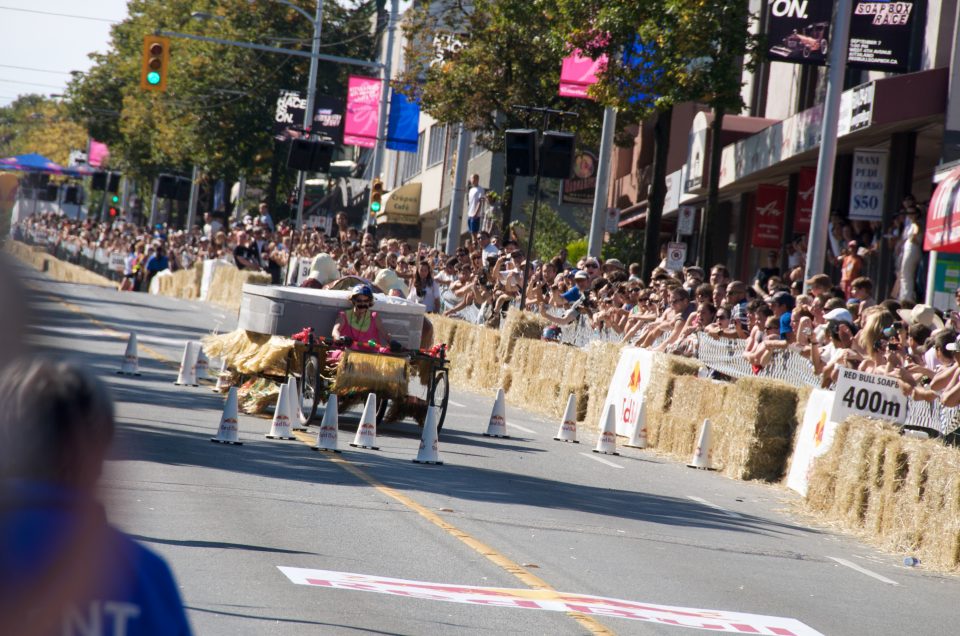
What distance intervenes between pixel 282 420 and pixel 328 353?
6.31ft

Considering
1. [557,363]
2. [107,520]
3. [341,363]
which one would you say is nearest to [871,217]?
[557,363]

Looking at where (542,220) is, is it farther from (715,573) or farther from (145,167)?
(145,167)

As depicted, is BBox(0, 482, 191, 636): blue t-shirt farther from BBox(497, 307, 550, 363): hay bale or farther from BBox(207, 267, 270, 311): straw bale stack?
BBox(207, 267, 270, 311): straw bale stack

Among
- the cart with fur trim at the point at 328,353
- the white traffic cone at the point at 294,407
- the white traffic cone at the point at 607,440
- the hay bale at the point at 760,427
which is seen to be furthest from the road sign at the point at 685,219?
the white traffic cone at the point at 294,407

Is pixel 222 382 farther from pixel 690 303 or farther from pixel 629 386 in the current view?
pixel 690 303

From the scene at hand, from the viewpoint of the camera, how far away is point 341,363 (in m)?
16.8

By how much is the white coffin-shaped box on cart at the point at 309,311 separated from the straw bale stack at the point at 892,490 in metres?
6.07

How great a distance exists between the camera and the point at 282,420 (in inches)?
616

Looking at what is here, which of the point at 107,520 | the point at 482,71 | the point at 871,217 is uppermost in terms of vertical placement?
the point at 482,71

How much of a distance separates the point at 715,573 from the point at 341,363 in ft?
24.3

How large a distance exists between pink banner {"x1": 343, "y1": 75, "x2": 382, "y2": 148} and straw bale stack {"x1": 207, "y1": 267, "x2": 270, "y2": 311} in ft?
23.4

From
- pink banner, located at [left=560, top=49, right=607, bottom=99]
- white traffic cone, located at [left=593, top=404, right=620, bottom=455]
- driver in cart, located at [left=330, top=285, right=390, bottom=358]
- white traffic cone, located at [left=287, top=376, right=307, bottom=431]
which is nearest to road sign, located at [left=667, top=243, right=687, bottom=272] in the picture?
pink banner, located at [left=560, top=49, right=607, bottom=99]

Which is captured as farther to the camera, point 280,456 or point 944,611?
point 280,456

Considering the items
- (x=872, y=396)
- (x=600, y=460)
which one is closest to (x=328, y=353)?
(x=600, y=460)
